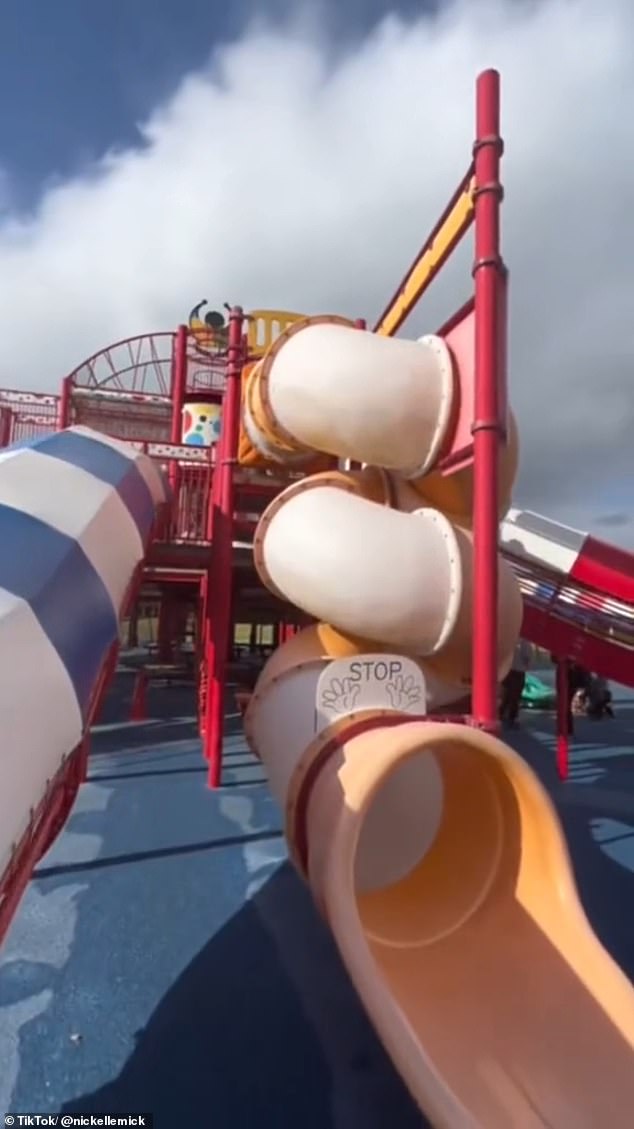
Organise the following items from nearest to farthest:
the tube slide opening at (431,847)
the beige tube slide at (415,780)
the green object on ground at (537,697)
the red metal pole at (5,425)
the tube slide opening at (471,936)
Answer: the tube slide opening at (471,936), the beige tube slide at (415,780), the tube slide opening at (431,847), the red metal pole at (5,425), the green object on ground at (537,697)

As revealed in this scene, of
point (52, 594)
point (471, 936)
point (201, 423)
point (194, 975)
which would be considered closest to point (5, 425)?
point (201, 423)

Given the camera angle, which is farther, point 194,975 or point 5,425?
point 5,425

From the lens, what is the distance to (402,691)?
3158mm

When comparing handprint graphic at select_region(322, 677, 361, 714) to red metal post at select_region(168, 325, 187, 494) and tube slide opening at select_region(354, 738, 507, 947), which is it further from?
red metal post at select_region(168, 325, 187, 494)

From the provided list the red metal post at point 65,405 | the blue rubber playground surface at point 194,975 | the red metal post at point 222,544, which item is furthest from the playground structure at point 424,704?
the red metal post at point 65,405

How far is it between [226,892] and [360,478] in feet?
7.92

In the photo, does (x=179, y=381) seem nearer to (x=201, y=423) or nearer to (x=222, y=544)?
(x=201, y=423)

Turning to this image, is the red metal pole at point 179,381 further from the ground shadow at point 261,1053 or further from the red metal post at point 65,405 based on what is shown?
the ground shadow at point 261,1053

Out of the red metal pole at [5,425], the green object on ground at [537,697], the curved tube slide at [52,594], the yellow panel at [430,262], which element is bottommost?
Answer: the green object on ground at [537,697]

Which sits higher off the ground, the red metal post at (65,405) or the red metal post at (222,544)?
the red metal post at (65,405)

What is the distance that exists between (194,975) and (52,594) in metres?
2.17

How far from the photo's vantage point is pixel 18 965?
3.68m

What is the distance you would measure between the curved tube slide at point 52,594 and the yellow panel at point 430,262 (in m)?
1.88

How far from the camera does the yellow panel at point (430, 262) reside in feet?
12.3
